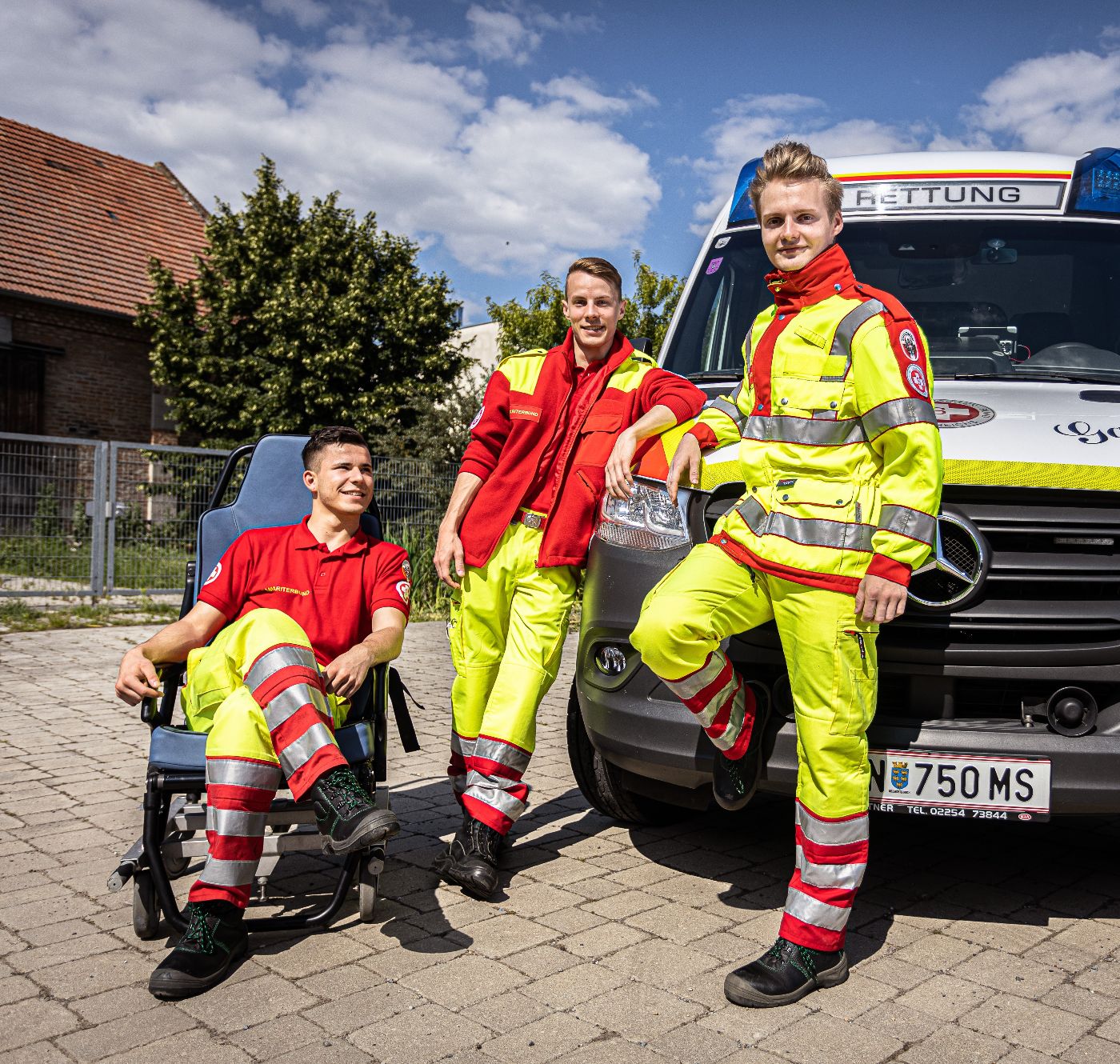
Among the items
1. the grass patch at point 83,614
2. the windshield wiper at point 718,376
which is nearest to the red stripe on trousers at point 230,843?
the windshield wiper at point 718,376

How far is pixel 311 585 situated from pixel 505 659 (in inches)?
28.4

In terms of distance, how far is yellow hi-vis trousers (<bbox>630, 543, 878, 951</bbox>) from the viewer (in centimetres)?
305

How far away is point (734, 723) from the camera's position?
329 centimetres

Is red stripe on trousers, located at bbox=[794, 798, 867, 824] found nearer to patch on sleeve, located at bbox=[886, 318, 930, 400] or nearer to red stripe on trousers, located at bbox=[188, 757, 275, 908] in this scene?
patch on sleeve, located at bbox=[886, 318, 930, 400]

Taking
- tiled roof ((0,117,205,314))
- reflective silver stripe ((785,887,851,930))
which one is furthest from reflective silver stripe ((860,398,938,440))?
tiled roof ((0,117,205,314))

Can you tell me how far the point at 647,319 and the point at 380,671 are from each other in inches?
956

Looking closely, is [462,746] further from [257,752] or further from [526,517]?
[257,752]

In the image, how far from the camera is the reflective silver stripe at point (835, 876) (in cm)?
308

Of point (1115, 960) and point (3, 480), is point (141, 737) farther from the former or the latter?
point (3, 480)

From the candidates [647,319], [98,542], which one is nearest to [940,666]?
[98,542]

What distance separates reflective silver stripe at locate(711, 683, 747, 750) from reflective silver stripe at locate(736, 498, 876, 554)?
50 centimetres

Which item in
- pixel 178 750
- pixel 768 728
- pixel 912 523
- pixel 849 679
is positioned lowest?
pixel 178 750

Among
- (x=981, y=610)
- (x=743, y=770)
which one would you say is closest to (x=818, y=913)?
(x=743, y=770)

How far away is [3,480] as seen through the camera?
11.5 meters
